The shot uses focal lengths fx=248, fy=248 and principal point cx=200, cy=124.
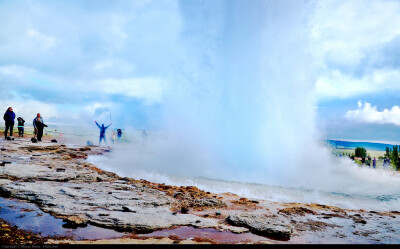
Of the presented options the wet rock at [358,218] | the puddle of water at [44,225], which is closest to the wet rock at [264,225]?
the puddle of water at [44,225]

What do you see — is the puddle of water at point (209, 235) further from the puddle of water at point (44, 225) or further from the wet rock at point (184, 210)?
the wet rock at point (184, 210)

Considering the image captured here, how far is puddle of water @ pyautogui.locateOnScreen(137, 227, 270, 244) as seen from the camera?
429cm

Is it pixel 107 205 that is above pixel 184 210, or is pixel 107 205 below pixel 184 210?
above

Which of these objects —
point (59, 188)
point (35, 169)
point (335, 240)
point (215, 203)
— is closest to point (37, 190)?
point (59, 188)

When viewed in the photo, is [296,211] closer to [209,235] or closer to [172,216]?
[209,235]

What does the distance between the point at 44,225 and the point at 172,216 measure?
236 centimetres

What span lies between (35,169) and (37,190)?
3.00 m

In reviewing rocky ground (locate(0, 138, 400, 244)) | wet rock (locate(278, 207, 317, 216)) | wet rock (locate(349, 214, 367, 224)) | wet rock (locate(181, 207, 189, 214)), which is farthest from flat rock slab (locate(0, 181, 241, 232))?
wet rock (locate(349, 214, 367, 224))

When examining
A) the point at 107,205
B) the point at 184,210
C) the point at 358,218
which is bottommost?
the point at 358,218

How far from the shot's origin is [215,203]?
7.06 m

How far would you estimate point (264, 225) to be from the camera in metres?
5.02

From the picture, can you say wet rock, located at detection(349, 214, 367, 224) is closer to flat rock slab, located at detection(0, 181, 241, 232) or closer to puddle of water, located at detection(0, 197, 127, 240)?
flat rock slab, located at detection(0, 181, 241, 232)

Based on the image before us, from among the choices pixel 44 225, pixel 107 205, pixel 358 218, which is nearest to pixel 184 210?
pixel 107 205

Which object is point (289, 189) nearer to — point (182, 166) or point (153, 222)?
point (182, 166)
